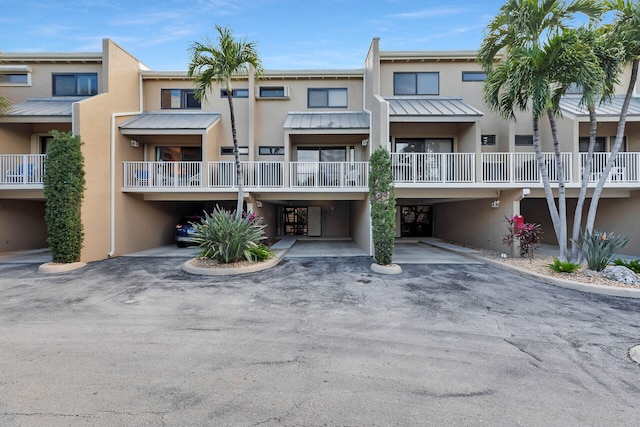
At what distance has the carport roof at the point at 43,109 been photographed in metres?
11.0

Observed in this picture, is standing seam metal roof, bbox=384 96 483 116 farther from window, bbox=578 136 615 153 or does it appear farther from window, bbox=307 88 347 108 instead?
window, bbox=578 136 615 153

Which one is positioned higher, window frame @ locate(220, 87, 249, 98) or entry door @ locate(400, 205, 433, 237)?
window frame @ locate(220, 87, 249, 98)

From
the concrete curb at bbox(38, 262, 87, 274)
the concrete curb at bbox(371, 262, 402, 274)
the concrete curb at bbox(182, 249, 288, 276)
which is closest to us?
the concrete curb at bbox(182, 249, 288, 276)

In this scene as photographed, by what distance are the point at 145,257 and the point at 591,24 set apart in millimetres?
15510

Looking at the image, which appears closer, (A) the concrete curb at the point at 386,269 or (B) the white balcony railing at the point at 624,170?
(A) the concrete curb at the point at 386,269

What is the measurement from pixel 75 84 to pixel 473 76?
17.9 m

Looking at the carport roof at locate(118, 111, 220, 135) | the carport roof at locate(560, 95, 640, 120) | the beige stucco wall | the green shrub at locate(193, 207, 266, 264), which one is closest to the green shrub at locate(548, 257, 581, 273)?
the carport roof at locate(560, 95, 640, 120)

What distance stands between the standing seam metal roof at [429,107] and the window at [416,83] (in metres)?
0.34

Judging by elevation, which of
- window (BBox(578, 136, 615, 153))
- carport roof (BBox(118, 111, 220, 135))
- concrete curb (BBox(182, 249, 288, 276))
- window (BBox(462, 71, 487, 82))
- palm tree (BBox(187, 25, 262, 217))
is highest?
window (BBox(462, 71, 487, 82))

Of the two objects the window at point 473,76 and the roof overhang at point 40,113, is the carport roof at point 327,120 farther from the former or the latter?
the roof overhang at point 40,113

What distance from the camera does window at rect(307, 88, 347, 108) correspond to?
13.9 m

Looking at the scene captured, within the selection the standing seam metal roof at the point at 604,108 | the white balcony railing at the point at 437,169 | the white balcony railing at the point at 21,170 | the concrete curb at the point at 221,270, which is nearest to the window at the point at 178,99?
the white balcony railing at the point at 21,170

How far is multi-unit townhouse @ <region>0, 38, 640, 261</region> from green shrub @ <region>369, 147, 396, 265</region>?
2023mm

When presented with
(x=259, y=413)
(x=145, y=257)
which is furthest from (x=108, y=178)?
(x=259, y=413)
